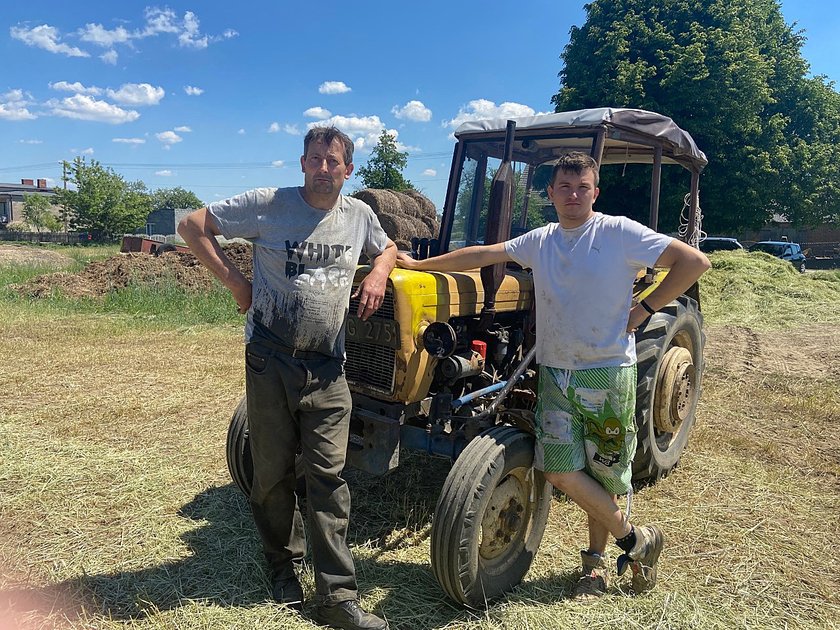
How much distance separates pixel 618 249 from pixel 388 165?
85.0ft

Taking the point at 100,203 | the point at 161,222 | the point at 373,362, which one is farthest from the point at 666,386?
the point at 161,222

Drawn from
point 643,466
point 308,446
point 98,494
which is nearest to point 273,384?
point 308,446

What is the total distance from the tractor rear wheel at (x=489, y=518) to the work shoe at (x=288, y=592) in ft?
2.15

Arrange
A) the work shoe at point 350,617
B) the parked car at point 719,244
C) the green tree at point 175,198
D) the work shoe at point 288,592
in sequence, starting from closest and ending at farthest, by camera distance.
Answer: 1. the work shoe at point 350,617
2. the work shoe at point 288,592
3. the parked car at point 719,244
4. the green tree at point 175,198

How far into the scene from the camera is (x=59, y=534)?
357cm

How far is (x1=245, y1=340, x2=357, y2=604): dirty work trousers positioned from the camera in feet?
9.11

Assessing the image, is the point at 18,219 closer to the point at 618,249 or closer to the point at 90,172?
the point at 90,172

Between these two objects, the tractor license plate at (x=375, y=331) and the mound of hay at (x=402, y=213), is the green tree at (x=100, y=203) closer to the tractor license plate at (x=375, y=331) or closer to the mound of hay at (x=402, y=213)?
the mound of hay at (x=402, y=213)

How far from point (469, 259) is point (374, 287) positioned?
558 mm

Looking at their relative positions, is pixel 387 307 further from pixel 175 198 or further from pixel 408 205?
pixel 175 198

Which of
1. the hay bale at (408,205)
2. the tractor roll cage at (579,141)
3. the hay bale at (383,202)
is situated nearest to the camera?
the tractor roll cage at (579,141)

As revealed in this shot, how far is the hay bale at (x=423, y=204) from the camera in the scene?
55.0 feet

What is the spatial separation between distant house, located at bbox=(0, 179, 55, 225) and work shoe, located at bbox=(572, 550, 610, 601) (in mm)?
64240

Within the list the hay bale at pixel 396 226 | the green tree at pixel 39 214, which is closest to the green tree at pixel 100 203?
the green tree at pixel 39 214
